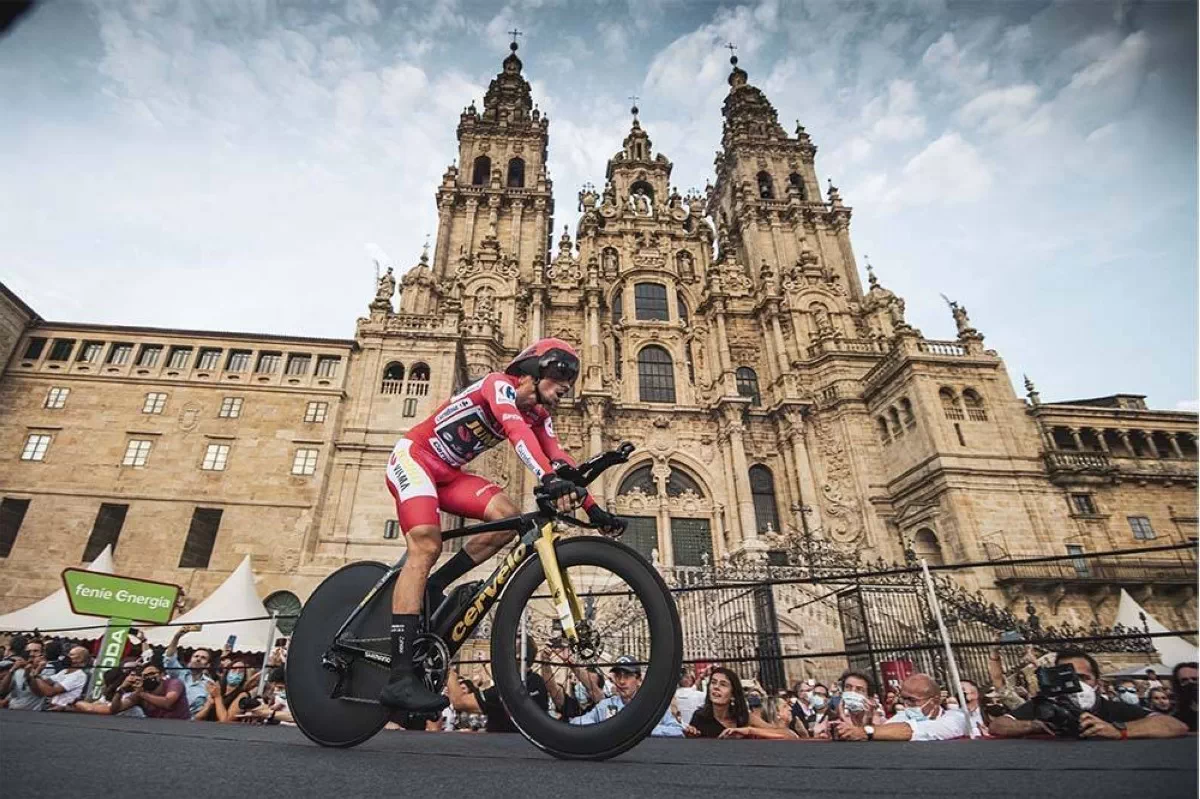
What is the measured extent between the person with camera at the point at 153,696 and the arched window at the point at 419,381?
13294mm

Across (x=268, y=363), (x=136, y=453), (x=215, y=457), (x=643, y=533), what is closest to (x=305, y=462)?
(x=215, y=457)

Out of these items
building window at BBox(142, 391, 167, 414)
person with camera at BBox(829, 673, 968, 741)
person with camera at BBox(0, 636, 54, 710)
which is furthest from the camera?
building window at BBox(142, 391, 167, 414)

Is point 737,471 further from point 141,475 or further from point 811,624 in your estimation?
point 141,475

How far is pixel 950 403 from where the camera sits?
20422 mm

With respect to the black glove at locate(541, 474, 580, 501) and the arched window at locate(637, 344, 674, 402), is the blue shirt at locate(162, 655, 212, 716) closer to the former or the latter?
the black glove at locate(541, 474, 580, 501)

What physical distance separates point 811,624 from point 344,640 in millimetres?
14711

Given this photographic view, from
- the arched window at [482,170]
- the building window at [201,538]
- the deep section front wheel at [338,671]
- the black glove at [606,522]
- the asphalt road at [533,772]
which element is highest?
the arched window at [482,170]

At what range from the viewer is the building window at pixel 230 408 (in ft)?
59.7

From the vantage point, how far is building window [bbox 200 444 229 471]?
17328mm

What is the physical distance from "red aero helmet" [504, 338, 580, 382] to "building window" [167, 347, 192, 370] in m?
21.1

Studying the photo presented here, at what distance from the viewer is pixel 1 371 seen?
17.9 m

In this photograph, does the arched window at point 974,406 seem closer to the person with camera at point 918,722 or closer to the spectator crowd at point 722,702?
the spectator crowd at point 722,702

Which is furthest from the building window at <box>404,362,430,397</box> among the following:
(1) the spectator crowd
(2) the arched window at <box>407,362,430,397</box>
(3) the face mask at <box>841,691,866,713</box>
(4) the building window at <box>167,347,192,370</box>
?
(3) the face mask at <box>841,691,866,713</box>

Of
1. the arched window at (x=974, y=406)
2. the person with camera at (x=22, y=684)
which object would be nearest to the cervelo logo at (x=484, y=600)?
the person with camera at (x=22, y=684)
